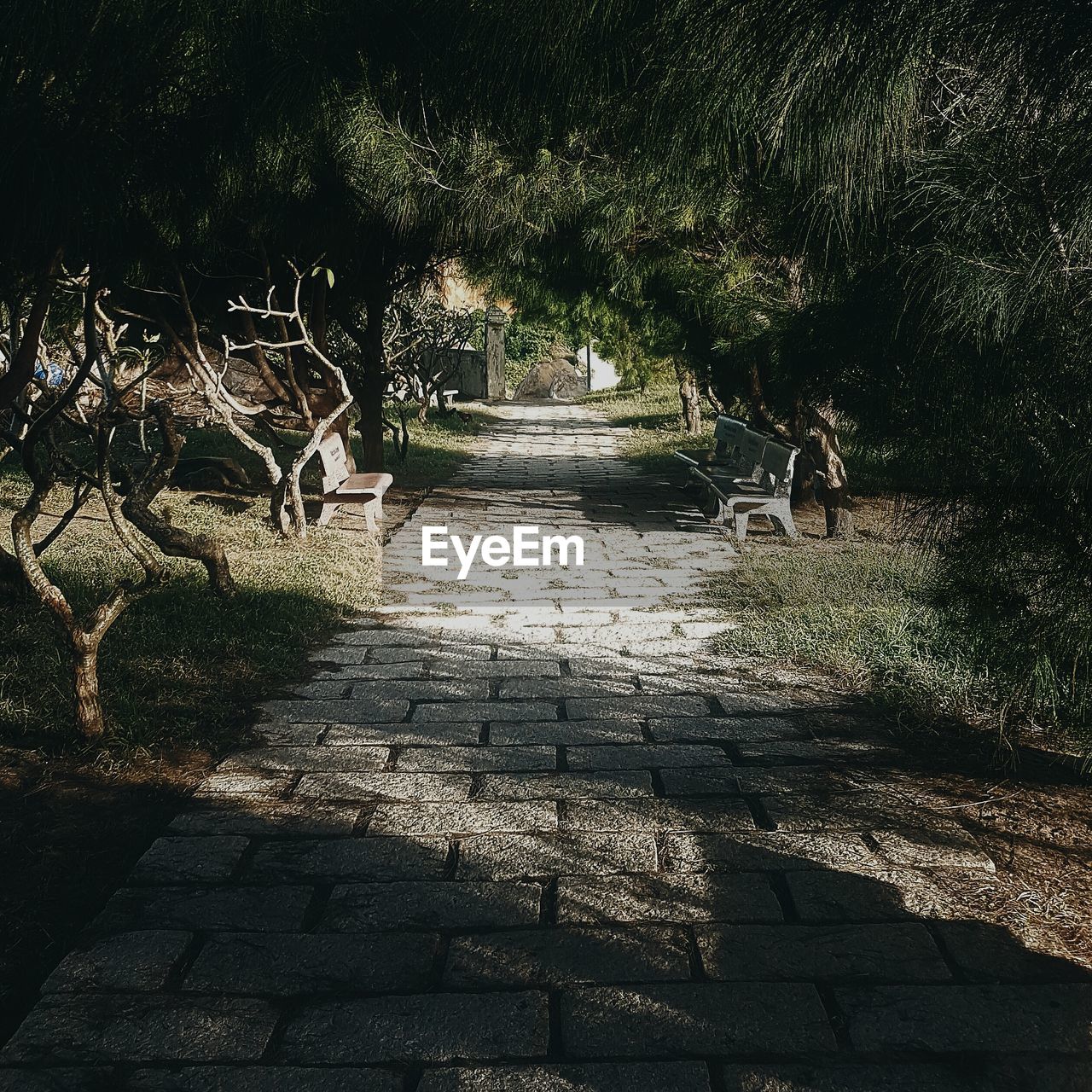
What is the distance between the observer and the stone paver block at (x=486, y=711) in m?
4.22

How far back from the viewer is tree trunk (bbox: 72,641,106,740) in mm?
3734

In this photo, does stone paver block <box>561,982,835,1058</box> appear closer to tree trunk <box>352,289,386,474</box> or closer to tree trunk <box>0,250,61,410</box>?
tree trunk <box>0,250,61,410</box>

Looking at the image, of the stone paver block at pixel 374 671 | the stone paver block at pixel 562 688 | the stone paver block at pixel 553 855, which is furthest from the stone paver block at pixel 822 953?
the stone paver block at pixel 374 671

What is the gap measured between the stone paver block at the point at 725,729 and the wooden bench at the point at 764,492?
439 cm

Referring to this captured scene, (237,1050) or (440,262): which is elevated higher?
(440,262)

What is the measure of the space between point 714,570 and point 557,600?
136cm

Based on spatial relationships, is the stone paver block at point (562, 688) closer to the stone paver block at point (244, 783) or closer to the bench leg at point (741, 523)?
the stone paver block at point (244, 783)

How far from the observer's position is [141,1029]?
2232mm

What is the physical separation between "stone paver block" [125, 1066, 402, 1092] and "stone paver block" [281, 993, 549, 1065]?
0.13 feet

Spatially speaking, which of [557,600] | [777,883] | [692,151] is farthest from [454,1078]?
[557,600]

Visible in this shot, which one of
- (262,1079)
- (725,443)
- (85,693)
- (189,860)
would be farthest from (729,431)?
(262,1079)

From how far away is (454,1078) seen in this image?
207 cm

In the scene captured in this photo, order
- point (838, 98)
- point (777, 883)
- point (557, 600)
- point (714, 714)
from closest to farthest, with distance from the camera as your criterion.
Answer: point (838, 98)
point (777, 883)
point (714, 714)
point (557, 600)

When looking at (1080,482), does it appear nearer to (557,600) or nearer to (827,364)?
(827,364)
